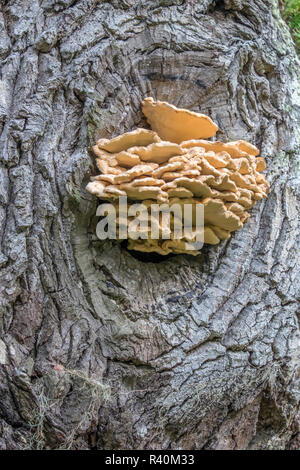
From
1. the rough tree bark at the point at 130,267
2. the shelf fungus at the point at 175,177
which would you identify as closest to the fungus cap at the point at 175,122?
the shelf fungus at the point at 175,177

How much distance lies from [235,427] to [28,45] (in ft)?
9.08

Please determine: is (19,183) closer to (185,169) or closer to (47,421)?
(185,169)

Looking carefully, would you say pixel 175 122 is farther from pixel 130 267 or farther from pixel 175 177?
pixel 130 267

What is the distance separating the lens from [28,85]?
92.8 inches

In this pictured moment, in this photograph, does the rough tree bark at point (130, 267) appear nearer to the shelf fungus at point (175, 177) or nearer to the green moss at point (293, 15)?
the shelf fungus at point (175, 177)

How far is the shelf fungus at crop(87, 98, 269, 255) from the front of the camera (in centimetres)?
207

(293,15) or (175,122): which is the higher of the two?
(293,15)

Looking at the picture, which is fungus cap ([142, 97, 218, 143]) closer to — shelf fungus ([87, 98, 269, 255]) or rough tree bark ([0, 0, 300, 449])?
shelf fungus ([87, 98, 269, 255])

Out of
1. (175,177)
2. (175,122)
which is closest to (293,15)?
(175,122)

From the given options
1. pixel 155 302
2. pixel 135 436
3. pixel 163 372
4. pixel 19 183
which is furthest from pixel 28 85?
pixel 135 436

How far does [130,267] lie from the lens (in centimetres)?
250

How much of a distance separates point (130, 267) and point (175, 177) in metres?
0.71

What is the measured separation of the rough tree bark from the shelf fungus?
0.75 feet

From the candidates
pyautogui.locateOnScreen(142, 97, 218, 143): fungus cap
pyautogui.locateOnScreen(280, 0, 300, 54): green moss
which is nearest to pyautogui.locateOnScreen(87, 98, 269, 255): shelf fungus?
pyautogui.locateOnScreen(142, 97, 218, 143): fungus cap
